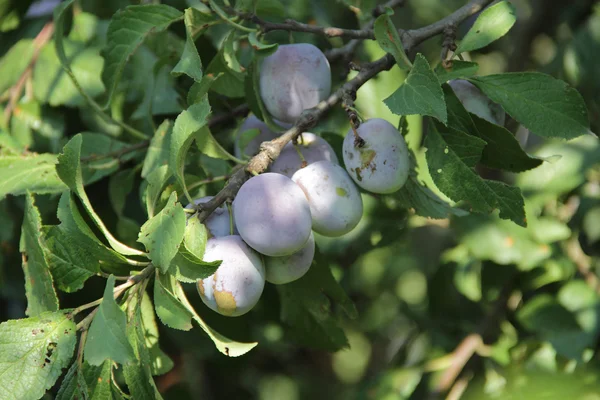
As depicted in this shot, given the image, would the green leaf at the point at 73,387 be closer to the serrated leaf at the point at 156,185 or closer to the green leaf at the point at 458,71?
the serrated leaf at the point at 156,185

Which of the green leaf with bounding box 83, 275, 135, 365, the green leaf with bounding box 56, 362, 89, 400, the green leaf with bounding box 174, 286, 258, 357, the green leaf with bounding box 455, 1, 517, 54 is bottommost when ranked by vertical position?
the green leaf with bounding box 56, 362, 89, 400

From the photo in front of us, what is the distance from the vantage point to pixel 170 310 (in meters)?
0.69

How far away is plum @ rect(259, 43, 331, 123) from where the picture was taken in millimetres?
853

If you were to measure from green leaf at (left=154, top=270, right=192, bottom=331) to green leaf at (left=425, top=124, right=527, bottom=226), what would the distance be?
345mm

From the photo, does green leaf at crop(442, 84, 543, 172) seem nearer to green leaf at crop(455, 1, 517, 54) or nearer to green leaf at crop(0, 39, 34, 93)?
green leaf at crop(455, 1, 517, 54)

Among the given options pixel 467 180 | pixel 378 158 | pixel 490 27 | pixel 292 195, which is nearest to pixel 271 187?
pixel 292 195

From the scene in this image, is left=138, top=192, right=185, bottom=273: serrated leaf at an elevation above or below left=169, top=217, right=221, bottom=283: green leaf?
above

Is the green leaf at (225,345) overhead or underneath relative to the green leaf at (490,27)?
underneath

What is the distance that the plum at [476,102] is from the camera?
0.86 m

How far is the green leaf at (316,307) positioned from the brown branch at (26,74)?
634 millimetres

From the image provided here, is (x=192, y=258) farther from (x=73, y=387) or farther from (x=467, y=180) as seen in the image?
(x=467, y=180)

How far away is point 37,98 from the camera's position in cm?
123

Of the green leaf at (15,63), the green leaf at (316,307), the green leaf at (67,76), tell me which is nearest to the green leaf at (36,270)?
the green leaf at (316,307)

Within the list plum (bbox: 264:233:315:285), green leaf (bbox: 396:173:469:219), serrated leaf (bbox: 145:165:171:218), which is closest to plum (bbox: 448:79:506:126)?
green leaf (bbox: 396:173:469:219)
